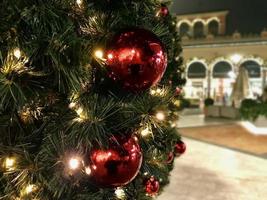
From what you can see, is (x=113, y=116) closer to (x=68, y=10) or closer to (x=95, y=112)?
(x=95, y=112)

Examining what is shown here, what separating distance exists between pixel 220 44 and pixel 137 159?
33933 millimetres

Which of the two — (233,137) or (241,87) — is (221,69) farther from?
(233,137)

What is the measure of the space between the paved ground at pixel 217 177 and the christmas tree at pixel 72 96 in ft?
11.6

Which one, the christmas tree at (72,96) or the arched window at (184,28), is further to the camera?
the arched window at (184,28)

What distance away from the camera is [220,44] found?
111ft

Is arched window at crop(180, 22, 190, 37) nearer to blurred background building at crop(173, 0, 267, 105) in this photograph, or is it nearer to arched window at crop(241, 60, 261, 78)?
blurred background building at crop(173, 0, 267, 105)

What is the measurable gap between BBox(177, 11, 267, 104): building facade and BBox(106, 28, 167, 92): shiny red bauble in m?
30.5

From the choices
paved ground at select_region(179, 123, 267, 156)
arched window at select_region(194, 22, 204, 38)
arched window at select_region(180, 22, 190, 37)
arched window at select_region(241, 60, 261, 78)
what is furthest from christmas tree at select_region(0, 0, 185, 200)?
arched window at select_region(180, 22, 190, 37)

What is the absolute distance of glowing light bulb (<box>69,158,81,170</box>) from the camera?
3.95 feet

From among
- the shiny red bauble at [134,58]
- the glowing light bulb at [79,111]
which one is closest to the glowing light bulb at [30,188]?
the glowing light bulb at [79,111]

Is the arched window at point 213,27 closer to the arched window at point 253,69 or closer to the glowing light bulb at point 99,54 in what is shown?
the arched window at point 253,69

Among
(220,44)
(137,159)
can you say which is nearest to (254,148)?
(137,159)

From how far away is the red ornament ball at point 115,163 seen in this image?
3.84 feet

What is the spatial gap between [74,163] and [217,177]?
16.1 feet
